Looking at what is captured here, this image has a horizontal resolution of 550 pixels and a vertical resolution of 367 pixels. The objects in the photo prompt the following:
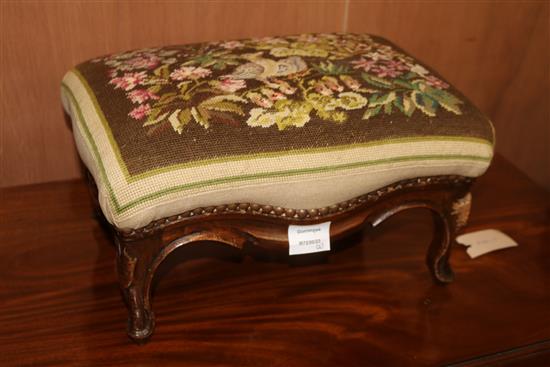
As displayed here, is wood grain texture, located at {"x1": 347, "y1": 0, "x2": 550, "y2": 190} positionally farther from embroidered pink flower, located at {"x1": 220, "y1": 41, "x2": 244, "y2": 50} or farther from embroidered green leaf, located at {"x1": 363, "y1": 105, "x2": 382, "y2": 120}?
embroidered green leaf, located at {"x1": 363, "y1": 105, "x2": 382, "y2": 120}

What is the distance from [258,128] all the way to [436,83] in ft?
1.00

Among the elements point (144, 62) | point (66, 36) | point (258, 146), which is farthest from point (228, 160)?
point (66, 36)

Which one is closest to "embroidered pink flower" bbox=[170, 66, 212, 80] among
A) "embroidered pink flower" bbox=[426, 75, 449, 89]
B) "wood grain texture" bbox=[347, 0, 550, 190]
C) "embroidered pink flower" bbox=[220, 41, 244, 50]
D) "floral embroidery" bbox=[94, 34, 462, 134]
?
"floral embroidery" bbox=[94, 34, 462, 134]

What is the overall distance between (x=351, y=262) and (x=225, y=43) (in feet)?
1.43

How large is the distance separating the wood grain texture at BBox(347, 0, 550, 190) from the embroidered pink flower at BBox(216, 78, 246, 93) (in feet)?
1.67

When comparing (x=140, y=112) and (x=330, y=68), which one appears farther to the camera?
(x=330, y=68)

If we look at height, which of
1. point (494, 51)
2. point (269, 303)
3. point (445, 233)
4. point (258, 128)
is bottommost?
point (269, 303)

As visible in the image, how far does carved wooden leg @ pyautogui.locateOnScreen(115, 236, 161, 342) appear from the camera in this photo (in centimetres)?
84

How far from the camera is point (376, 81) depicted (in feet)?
3.10

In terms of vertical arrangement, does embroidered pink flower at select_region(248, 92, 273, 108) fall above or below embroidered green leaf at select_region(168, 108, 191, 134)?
above

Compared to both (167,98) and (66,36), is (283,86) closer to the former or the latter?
(167,98)

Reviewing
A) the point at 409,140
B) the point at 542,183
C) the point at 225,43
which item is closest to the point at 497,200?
the point at 542,183

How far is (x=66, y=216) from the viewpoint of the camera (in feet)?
3.96

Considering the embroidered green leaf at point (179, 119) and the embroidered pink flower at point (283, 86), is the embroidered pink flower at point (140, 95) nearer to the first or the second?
the embroidered green leaf at point (179, 119)
